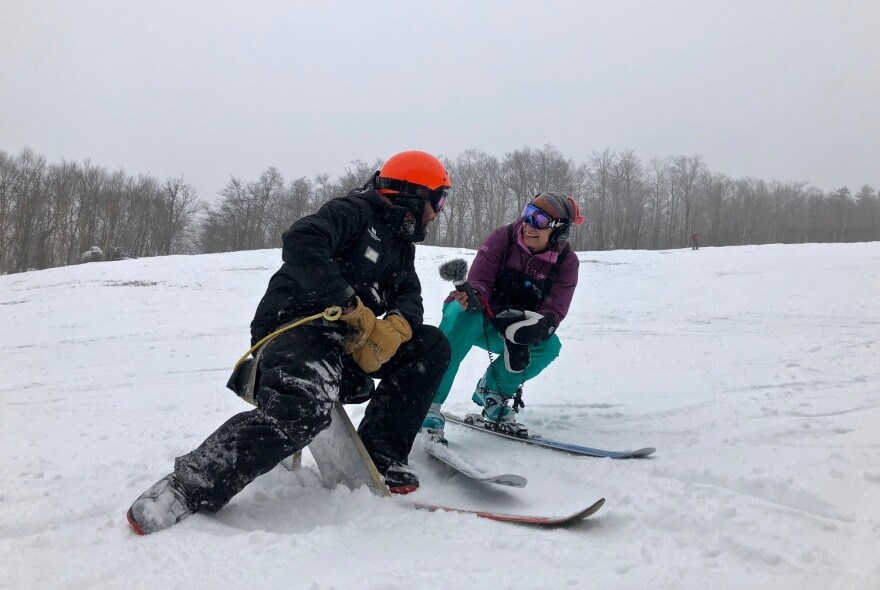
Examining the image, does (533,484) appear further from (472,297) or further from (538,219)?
(538,219)

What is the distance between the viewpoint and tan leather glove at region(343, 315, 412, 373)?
2.39 meters

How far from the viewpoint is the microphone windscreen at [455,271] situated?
330 centimetres

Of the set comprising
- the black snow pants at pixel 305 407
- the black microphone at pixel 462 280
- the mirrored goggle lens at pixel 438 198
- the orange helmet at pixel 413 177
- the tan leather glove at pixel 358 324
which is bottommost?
the black snow pants at pixel 305 407

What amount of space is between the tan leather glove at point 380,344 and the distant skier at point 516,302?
0.85 m

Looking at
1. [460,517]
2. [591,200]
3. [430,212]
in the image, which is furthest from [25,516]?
[591,200]

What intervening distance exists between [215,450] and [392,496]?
0.75 meters

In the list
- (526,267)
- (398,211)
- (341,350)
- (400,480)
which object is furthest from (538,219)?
(400,480)

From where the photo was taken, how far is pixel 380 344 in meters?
2.40

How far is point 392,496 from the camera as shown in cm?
227

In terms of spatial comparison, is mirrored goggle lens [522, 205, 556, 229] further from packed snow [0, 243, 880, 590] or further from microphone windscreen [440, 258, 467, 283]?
packed snow [0, 243, 880, 590]

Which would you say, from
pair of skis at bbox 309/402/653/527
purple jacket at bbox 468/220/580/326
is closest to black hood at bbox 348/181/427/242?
purple jacket at bbox 468/220/580/326

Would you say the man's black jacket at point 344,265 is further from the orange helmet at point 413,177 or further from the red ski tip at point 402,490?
the red ski tip at point 402,490

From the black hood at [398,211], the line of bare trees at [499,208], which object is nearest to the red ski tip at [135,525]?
the black hood at [398,211]

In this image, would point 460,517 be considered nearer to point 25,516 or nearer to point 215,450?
point 215,450
